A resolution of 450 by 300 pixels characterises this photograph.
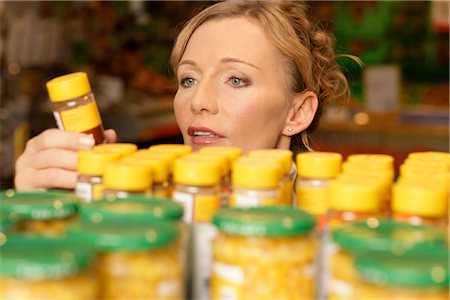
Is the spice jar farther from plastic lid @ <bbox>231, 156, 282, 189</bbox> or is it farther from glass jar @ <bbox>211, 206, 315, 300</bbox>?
glass jar @ <bbox>211, 206, 315, 300</bbox>

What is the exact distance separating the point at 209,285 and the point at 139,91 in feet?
16.1

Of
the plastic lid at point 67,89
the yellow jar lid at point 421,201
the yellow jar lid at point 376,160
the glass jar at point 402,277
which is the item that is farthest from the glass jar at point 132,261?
the plastic lid at point 67,89

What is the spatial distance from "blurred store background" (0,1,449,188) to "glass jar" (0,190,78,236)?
9.81ft

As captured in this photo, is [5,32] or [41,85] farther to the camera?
[41,85]

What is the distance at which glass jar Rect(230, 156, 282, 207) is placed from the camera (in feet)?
3.92

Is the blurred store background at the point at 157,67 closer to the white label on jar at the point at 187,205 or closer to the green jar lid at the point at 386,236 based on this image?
the white label on jar at the point at 187,205

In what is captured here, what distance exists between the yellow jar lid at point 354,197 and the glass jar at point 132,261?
272 mm

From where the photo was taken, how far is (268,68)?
2.29 meters

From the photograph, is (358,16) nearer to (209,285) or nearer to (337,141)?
(337,141)

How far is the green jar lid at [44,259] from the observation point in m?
0.84

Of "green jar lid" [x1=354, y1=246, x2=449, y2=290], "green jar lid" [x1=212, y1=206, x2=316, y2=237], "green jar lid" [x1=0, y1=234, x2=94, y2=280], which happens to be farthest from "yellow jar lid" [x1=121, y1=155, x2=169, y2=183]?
"green jar lid" [x1=354, y1=246, x2=449, y2=290]

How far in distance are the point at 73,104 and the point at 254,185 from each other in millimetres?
602

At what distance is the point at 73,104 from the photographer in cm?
165

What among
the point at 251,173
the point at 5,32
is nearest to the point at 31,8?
the point at 5,32
